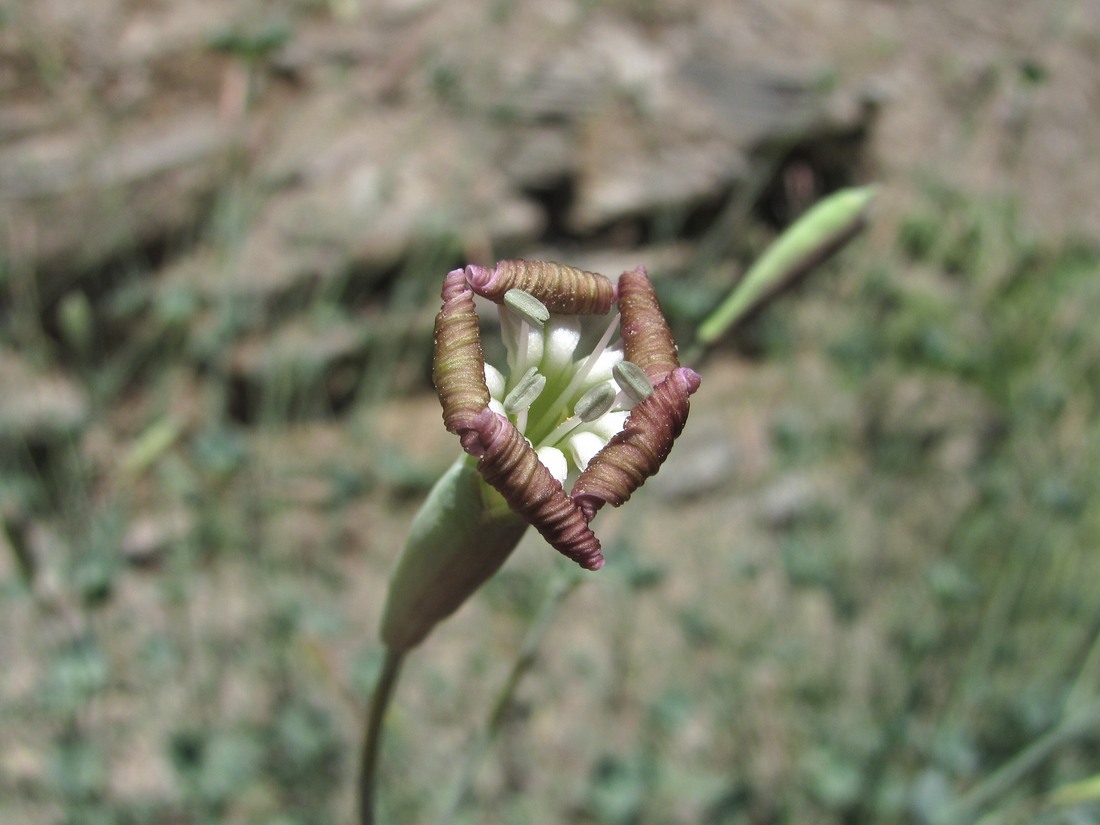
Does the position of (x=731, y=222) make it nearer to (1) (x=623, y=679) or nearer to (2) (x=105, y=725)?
(1) (x=623, y=679)

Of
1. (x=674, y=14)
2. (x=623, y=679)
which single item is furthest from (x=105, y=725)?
(x=674, y=14)

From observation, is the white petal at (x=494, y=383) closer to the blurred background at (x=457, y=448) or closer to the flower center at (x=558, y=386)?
the flower center at (x=558, y=386)

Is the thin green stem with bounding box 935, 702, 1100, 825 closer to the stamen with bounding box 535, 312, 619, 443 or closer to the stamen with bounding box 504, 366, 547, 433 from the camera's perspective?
the stamen with bounding box 535, 312, 619, 443

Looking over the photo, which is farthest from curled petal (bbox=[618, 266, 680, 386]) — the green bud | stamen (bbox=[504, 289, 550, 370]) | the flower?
the green bud

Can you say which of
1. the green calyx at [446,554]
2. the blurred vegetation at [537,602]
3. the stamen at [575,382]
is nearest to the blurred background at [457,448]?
the blurred vegetation at [537,602]

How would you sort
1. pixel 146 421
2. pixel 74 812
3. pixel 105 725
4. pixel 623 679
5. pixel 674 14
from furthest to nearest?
pixel 674 14, pixel 146 421, pixel 623 679, pixel 105 725, pixel 74 812

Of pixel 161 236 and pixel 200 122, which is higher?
pixel 200 122
